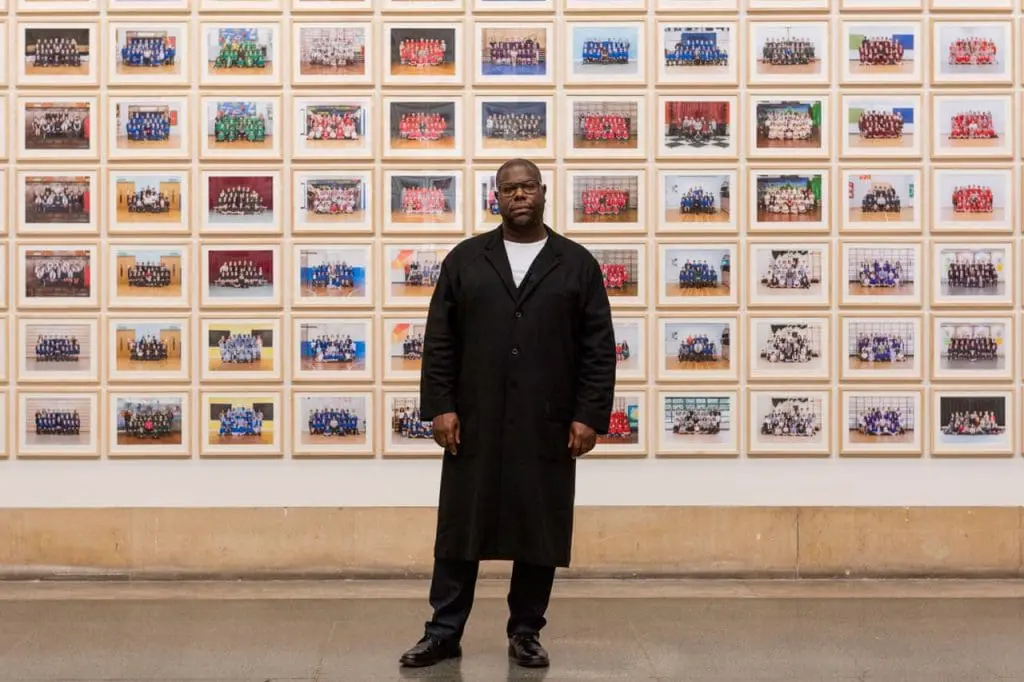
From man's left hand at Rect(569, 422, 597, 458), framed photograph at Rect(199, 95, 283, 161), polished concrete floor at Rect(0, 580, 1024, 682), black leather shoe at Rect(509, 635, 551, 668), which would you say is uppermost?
framed photograph at Rect(199, 95, 283, 161)

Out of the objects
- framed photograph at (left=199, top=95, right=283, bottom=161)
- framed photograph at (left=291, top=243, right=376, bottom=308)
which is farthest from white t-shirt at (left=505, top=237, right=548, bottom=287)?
framed photograph at (left=199, top=95, right=283, bottom=161)

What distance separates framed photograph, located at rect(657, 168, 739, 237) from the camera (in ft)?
24.9

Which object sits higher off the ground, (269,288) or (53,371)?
(269,288)

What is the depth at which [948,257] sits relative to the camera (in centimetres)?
766

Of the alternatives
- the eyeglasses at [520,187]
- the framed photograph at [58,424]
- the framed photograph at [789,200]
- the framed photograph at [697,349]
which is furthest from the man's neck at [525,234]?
the framed photograph at [58,424]

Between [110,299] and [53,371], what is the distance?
531mm

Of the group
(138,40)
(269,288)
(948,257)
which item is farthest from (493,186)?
(948,257)

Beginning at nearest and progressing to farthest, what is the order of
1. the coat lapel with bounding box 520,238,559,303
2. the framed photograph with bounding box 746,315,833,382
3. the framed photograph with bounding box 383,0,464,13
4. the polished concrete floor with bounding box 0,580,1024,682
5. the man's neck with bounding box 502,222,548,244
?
the polished concrete floor with bounding box 0,580,1024,682 → the coat lapel with bounding box 520,238,559,303 → the man's neck with bounding box 502,222,548,244 → the framed photograph with bounding box 383,0,464,13 → the framed photograph with bounding box 746,315,833,382

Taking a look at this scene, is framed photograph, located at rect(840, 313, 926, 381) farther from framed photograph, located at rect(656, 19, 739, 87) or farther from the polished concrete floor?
framed photograph, located at rect(656, 19, 739, 87)

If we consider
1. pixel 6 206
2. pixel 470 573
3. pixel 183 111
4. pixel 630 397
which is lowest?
pixel 470 573

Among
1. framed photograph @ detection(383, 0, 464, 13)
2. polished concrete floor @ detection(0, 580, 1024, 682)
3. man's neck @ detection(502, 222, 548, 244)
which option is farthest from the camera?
framed photograph @ detection(383, 0, 464, 13)

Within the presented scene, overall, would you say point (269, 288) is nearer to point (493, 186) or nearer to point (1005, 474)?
point (493, 186)

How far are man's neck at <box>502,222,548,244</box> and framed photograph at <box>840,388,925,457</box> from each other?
8.72ft

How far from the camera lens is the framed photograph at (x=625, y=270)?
759cm
